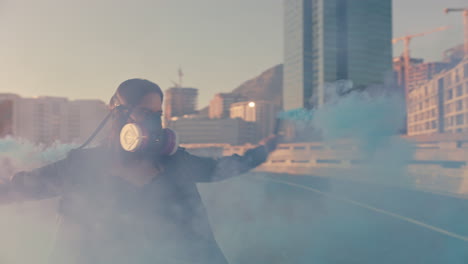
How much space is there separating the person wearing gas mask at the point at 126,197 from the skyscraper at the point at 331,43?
338 cm

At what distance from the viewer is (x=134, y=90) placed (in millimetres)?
2645

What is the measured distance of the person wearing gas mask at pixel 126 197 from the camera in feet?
8.48

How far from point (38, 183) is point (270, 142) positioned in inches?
65.3

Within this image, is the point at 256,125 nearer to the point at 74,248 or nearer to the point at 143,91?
the point at 143,91

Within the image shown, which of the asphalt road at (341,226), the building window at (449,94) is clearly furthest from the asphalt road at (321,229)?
the building window at (449,94)

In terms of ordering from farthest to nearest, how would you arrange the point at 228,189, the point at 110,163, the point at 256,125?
1. the point at 228,189
2. the point at 256,125
3. the point at 110,163

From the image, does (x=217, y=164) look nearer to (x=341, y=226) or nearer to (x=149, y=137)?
(x=149, y=137)

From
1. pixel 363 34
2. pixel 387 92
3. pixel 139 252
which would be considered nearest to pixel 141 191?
pixel 139 252

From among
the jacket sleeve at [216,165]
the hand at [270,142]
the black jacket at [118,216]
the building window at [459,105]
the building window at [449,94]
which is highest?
the building window at [449,94]

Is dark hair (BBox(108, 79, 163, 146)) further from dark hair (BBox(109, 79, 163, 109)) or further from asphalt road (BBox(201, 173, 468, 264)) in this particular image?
asphalt road (BBox(201, 173, 468, 264))

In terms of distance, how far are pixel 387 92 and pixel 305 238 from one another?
406cm

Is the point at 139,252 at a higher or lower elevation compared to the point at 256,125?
lower

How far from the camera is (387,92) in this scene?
983 centimetres

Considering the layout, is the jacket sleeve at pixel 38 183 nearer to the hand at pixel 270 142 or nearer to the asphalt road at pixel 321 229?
the hand at pixel 270 142
